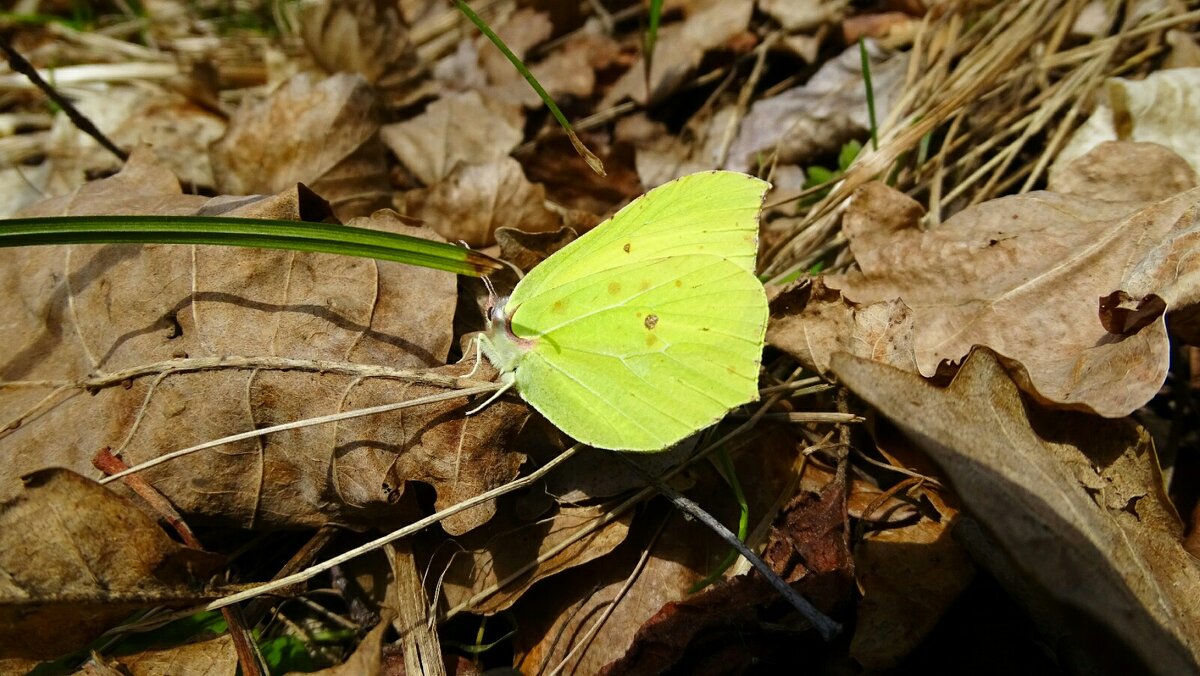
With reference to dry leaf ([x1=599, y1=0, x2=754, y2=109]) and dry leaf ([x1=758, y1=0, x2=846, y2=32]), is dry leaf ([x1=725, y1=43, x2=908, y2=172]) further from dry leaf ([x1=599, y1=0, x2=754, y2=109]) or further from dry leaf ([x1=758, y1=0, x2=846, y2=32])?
dry leaf ([x1=599, y1=0, x2=754, y2=109])

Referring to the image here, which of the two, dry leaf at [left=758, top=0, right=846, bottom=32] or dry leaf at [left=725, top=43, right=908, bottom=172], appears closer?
dry leaf at [left=725, top=43, right=908, bottom=172]

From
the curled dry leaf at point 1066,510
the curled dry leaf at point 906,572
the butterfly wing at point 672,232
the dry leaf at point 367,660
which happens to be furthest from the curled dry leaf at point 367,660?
the curled dry leaf at point 1066,510

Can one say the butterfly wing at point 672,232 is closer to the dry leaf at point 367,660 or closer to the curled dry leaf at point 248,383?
the curled dry leaf at point 248,383

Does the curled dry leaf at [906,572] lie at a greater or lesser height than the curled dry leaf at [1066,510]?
lesser

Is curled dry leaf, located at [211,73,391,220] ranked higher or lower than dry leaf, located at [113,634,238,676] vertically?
higher

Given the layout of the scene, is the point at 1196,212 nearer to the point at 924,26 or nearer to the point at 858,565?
the point at 858,565

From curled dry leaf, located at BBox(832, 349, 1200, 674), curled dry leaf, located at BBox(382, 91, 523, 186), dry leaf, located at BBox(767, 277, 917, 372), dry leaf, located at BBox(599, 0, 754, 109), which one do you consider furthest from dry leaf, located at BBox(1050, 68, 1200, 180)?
curled dry leaf, located at BBox(382, 91, 523, 186)

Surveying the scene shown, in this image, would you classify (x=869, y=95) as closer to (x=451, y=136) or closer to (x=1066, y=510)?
(x=1066, y=510)
